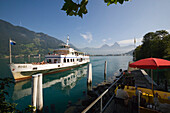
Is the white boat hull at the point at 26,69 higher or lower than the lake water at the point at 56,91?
higher

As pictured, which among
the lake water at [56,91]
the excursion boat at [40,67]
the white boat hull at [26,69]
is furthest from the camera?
the excursion boat at [40,67]

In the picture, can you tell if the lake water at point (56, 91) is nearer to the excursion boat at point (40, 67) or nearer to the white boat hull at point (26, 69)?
the white boat hull at point (26, 69)

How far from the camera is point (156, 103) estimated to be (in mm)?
3262

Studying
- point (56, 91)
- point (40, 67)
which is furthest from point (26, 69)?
point (56, 91)

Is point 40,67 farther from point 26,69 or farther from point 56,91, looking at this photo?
point 56,91

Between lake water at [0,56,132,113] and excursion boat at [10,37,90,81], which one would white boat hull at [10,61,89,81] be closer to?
excursion boat at [10,37,90,81]

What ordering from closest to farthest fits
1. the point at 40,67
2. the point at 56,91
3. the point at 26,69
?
the point at 56,91 → the point at 26,69 → the point at 40,67

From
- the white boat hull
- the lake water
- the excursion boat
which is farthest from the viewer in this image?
the excursion boat

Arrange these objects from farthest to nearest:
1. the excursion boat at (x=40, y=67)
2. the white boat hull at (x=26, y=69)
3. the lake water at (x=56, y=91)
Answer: the excursion boat at (x=40, y=67) < the white boat hull at (x=26, y=69) < the lake water at (x=56, y=91)

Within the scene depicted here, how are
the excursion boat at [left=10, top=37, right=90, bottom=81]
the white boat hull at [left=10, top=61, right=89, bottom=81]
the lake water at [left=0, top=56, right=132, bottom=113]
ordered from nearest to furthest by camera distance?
the lake water at [left=0, top=56, right=132, bottom=113] → the white boat hull at [left=10, top=61, right=89, bottom=81] → the excursion boat at [left=10, top=37, right=90, bottom=81]

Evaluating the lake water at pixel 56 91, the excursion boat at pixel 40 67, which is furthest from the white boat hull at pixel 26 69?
the lake water at pixel 56 91

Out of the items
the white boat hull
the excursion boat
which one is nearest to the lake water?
the white boat hull

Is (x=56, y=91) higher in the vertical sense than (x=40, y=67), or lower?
lower

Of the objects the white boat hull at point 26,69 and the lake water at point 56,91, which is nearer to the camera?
the lake water at point 56,91
